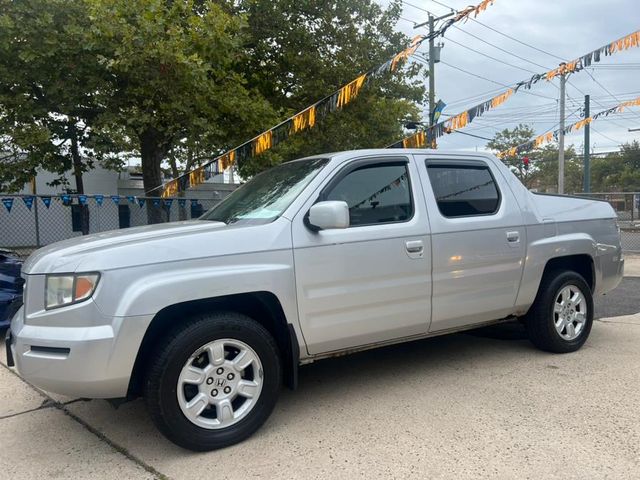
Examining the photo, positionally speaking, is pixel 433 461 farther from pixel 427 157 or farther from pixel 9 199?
pixel 9 199

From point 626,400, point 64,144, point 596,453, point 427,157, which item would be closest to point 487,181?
point 427,157

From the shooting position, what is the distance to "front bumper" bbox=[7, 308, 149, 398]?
9.42 ft

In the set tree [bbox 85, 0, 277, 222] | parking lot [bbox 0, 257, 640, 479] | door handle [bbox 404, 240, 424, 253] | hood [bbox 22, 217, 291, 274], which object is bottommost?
parking lot [bbox 0, 257, 640, 479]

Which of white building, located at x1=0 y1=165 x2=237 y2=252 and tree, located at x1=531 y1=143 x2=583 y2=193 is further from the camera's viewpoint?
tree, located at x1=531 y1=143 x2=583 y2=193

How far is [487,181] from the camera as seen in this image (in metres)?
4.68

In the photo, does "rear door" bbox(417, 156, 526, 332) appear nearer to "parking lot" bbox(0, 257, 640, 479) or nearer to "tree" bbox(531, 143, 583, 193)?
"parking lot" bbox(0, 257, 640, 479)

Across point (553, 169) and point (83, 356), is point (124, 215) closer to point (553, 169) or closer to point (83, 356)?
point (83, 356)

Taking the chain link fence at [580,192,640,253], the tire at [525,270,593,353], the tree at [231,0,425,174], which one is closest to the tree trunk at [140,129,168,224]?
the tree at [231,0,425,174]

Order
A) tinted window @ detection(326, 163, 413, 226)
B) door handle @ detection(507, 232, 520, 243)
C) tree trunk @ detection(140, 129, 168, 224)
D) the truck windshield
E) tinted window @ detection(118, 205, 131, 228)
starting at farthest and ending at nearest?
tree trunk @ detection(140, 129, 168, 224), tinted window @ detection(118, 205, 131, 228), door handle @ detection(507, 232, 520, 243), tinted window @ detection(326, 163, 413, 226), the truck windshield

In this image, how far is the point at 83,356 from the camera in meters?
2.86

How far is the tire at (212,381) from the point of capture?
3.02 meters

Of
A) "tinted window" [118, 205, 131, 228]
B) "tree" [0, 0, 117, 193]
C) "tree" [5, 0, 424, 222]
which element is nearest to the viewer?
"tree" [5, 0, 424, 222]

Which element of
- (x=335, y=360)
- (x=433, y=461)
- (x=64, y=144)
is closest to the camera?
(x=433, y=461)

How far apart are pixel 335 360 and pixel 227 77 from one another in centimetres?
904
